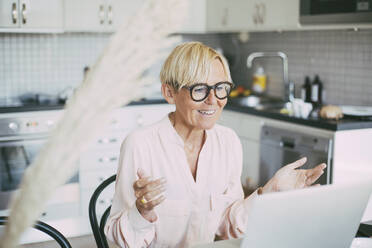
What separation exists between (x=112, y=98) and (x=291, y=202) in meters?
0.57

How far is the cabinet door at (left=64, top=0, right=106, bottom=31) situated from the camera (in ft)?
13.1

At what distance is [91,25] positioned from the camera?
407 cm

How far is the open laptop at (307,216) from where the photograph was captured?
3.23ft

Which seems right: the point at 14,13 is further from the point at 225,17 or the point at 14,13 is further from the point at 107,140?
the point at 225,17

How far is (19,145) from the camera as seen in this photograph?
11.9 feet

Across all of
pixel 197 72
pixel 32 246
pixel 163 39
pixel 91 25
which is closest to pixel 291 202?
pixel 163 39

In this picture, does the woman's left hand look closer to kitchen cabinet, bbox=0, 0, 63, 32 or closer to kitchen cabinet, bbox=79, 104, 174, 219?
kitchen cabinet, bbox=79, 104, 174, 219

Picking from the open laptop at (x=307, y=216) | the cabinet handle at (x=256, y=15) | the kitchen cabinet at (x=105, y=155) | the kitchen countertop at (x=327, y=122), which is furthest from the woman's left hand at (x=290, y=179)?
the cabinet handle at (x=256, y=15)

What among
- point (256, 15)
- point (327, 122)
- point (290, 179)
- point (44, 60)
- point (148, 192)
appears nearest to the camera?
point (148, 192)

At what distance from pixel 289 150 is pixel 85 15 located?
6.24 ft

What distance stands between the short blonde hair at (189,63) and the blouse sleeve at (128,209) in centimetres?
25

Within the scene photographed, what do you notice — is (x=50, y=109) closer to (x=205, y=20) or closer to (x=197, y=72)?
(x=205, y=20)

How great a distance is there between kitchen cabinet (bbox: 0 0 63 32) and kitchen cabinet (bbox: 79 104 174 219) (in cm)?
86

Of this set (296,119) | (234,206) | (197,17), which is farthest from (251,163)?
(234,206)
